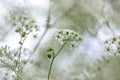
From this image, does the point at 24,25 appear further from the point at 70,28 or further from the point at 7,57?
the point at 70,28

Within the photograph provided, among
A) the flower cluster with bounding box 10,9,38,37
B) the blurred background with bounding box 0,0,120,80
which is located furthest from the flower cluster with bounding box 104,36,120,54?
the flower cluster with bounding box 10,9,38,37

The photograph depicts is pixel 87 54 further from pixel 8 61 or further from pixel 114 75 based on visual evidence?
pixel 8 61

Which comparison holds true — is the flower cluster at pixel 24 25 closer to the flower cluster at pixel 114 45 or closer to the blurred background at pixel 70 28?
the blurred background at pixel 70 28

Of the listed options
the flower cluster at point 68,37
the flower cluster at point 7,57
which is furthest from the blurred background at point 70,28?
the flower cluster at point 68,37

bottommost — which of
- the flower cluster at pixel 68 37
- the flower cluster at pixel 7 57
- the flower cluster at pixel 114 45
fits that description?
the flower cluster at pixel 7 57

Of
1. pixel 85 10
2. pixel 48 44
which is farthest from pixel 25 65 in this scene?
pixel 85 10

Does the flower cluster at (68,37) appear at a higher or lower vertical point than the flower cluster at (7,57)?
higher

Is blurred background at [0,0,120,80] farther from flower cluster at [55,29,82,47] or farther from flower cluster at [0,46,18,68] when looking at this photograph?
flower cluster at [55,29,82,47]

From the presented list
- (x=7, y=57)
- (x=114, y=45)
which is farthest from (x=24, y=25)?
(x=114, y=45)
